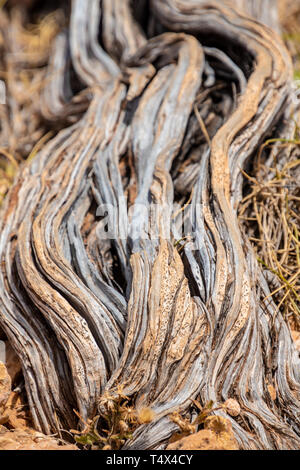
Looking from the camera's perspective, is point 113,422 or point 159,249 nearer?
point 113,422

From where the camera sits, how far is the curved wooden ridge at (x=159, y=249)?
1706mm

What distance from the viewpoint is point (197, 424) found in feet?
5.01

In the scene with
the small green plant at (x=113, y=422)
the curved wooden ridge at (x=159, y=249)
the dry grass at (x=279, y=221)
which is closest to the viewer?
the small green plant at (x=113, y=422)

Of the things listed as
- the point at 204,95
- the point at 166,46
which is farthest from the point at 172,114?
the point at 166,46

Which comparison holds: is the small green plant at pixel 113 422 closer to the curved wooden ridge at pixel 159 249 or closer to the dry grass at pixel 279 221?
the curved wooden ridge at pixel 159 249

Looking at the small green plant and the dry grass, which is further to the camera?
the dry grass

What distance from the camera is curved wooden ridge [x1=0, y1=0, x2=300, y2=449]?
1706 mm

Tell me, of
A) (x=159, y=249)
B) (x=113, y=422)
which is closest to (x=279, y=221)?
(x=159, y=249)

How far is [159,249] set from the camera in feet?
6.34

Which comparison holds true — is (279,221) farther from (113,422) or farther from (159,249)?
(113,422)

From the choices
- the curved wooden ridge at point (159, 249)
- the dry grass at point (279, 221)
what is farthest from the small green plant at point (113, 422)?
the dry grass at point (279, 221)

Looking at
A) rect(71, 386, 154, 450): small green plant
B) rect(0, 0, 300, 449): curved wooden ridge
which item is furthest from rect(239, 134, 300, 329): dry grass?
rect(71, 386, 154, 450): small green plant

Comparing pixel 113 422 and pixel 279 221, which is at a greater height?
pixel 279 221

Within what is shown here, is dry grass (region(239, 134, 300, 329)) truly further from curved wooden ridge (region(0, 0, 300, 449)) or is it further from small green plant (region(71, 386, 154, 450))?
small green plant (region(71, 386, 154, 450))
